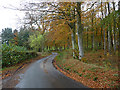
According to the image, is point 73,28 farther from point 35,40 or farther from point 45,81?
point 35,40

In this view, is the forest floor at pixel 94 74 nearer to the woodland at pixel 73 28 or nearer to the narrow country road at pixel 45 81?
the woodland at pixel 73 28

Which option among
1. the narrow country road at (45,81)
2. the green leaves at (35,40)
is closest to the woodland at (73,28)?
the narrow country road at (45,81)

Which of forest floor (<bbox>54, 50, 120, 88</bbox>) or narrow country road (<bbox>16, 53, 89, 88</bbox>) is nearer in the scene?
narrow country road (<bbox>16, 53, 89, 88</bbox>)

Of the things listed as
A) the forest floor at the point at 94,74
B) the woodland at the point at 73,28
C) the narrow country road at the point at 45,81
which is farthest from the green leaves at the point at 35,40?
the narrow country road at the point at 45,81

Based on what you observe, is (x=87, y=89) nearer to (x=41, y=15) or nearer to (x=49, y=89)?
(x=49, y=89)

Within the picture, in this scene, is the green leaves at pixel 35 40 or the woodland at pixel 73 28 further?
the green leaves at pixel 35 40

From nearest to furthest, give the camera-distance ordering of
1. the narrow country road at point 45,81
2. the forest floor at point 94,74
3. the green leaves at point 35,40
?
the narrow country road at point 45,81 < the forest floor at point 94,74 < the green leaves at point 35,40

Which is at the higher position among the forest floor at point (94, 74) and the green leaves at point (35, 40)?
the green leaves at point (35, 40)

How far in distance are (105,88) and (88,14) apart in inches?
196

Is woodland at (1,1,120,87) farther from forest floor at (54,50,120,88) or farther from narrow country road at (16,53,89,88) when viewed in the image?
narrow country road at (16,53,89,88)

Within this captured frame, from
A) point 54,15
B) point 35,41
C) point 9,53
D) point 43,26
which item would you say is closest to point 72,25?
point 54,15

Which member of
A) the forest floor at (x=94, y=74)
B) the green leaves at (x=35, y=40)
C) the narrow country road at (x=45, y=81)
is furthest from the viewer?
the green leaves at (x=35, y=40)

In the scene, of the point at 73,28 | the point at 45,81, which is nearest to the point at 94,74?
the point at 45,81

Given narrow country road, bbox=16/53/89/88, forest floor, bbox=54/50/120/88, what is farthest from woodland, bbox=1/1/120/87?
narrow country road, bbox=16/53/89/88
